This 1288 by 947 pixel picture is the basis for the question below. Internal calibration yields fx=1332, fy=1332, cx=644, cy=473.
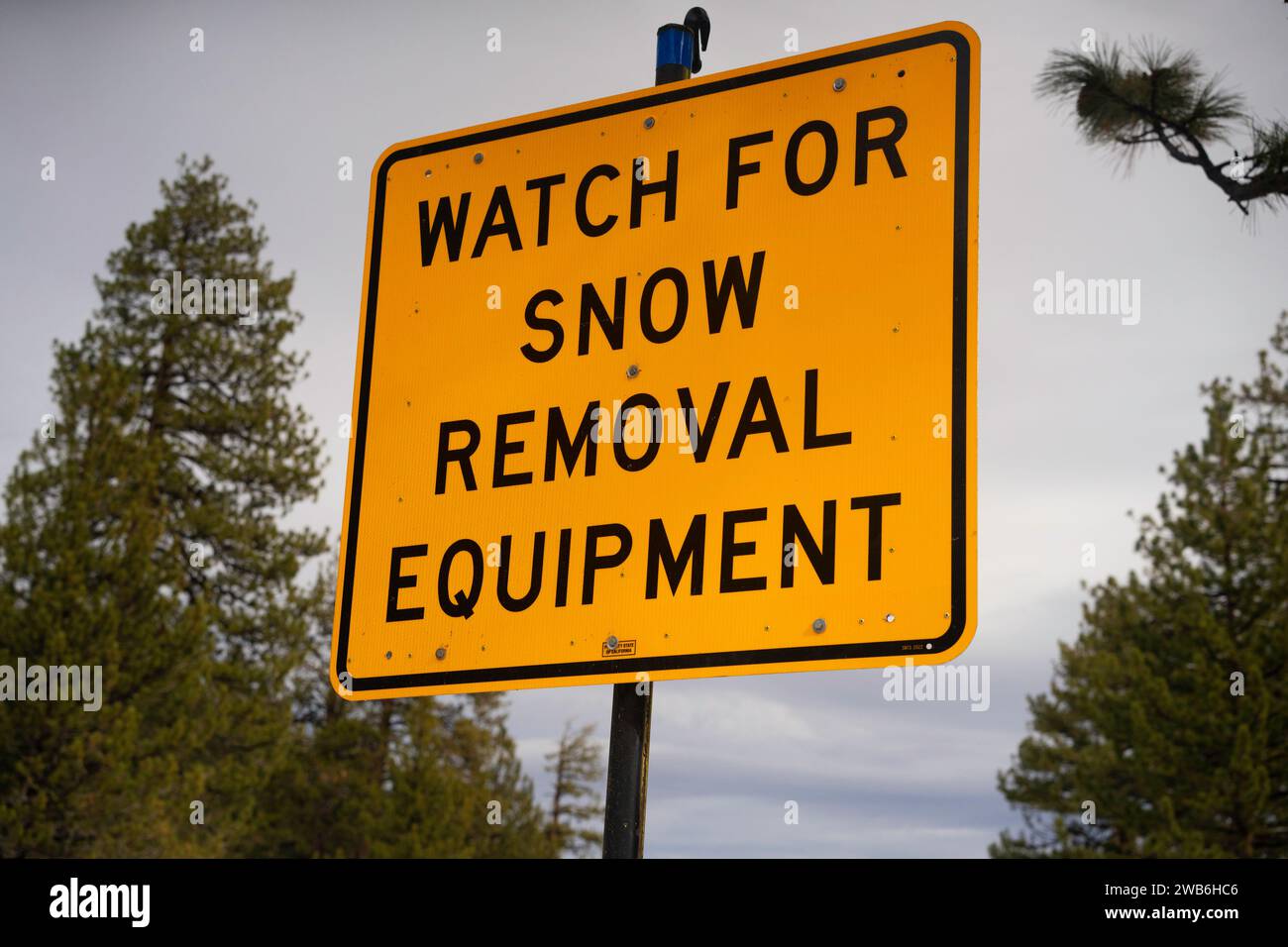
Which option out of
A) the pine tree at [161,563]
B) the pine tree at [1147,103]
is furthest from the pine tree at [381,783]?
the pine tree at [1147,103]

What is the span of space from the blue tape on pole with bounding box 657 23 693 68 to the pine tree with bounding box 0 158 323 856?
55.9 feet

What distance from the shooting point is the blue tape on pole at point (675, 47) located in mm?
2383

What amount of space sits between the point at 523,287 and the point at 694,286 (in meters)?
0.32

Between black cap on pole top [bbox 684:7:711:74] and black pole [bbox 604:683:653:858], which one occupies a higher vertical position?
black cap on pole top [bbox 684:7:711:74]

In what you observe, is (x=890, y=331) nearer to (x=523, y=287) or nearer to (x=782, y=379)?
(x=782, y=379)

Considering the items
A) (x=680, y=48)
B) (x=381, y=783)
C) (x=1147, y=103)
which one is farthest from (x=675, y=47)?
(x=381, y=783)

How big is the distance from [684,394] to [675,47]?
748 millimetres

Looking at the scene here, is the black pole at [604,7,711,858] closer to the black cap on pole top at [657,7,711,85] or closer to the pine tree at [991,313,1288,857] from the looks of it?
the black cap on pole top at [657,7,711,85]

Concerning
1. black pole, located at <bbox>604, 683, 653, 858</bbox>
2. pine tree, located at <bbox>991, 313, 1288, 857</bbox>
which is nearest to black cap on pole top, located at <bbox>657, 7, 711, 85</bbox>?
black pole, located at <bbox>604, 683, 653, 858</bbox>

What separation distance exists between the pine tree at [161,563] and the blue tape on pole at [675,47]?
17.0 meters

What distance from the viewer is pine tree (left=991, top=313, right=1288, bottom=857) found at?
23531mm

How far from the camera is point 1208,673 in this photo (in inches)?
958

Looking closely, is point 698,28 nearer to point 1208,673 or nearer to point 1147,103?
point 1147,103

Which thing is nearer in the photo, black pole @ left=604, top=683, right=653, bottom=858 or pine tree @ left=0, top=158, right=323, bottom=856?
black pole @ left=604, top=683, right=653, bottom=858
